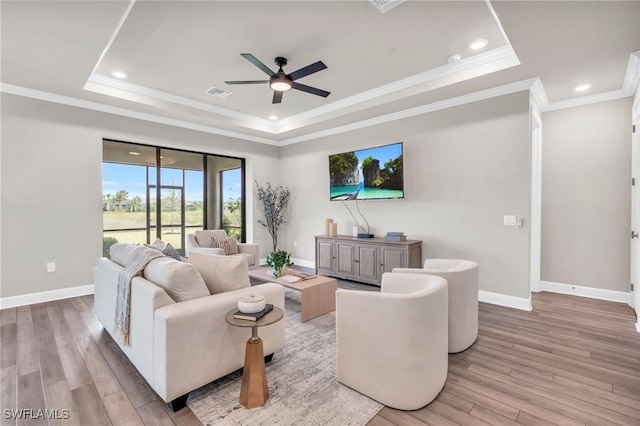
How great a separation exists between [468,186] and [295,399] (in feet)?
11.5

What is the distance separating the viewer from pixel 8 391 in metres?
2.10

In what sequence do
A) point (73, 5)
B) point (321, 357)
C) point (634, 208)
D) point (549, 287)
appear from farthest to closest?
point (549, 287), point (634, 208), point (321, 357), point (73, 5)

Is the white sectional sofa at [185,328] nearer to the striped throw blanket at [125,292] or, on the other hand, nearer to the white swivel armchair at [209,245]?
the striped throw blanket at [125,292]

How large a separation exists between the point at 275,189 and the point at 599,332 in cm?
564

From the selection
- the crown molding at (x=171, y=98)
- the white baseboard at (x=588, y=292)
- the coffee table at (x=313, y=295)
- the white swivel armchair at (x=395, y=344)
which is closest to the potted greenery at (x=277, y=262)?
the coffee table at (x=313, y=295)

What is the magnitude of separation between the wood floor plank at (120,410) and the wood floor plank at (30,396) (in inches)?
13.5

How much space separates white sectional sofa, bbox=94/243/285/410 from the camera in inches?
73.4

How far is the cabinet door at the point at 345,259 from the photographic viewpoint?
5001mm

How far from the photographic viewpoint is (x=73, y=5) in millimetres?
2357

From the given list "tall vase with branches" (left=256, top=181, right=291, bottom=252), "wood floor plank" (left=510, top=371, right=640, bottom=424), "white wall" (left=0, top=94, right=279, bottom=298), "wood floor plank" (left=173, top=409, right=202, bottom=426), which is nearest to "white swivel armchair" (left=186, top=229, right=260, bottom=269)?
"white wall" (left=0, top=94, right=279, bottom=298)

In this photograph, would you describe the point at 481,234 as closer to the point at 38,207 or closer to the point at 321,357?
the point at 321,357

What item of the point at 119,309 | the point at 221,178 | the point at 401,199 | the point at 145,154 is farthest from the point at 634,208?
the point at 145,154

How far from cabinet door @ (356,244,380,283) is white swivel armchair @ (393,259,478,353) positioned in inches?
74.6

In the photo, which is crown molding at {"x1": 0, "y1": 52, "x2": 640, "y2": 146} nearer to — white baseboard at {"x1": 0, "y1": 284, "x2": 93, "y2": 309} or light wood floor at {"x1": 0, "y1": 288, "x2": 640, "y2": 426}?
white baseboard at {"x1": 0, "y1": 284, "x2": 93, "y2": 309}
